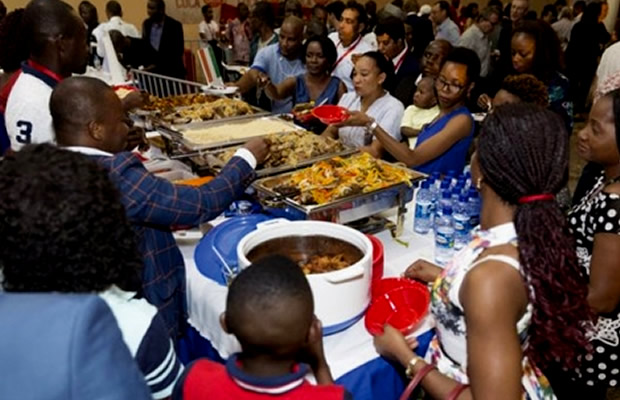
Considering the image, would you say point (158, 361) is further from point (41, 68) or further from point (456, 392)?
point (41, 68)

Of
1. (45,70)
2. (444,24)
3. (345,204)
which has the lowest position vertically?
(345,204)

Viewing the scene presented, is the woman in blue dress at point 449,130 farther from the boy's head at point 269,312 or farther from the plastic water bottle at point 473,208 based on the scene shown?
the boy's head at point 269,312

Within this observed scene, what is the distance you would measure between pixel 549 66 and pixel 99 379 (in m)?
2.88

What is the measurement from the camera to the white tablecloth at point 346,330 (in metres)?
1.28

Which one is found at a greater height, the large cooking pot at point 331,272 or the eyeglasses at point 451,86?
the eyeglasses at point 451,86

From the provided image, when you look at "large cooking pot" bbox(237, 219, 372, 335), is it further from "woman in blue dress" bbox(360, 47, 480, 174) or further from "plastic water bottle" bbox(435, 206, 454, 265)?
"woman in blue dress" bbox(360, 47, 480, 174)

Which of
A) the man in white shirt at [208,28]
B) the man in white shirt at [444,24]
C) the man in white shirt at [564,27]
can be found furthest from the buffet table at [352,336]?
the man in white shirt at [208,28]

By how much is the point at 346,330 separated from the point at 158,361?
1.80ft

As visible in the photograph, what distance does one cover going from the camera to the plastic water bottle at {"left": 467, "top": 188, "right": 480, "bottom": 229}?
1763 mm

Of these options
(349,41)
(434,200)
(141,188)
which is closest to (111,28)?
(349,41)

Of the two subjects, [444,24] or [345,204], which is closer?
[345,204]

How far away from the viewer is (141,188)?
128 centimetres

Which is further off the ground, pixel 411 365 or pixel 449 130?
pixel 449 130

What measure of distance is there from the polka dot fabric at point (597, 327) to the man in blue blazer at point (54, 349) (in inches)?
48.3
